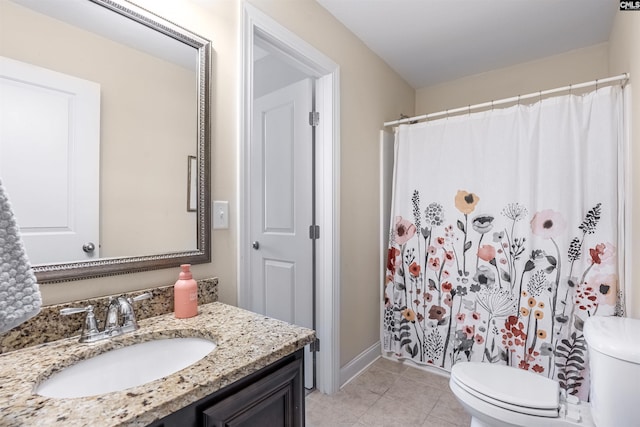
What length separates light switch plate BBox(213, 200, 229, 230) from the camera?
1.26m

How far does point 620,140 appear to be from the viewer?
163 centimetres

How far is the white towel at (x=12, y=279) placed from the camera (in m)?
0.52

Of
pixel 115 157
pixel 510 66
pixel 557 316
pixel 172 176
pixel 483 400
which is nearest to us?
pixel 115 157

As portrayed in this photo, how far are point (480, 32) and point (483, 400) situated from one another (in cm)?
217

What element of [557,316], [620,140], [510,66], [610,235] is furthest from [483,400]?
[510,66]

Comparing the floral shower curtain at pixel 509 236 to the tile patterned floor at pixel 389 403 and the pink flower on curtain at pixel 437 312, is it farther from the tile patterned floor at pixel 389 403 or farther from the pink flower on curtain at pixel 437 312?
the tile patterned floor at pixel 389 403

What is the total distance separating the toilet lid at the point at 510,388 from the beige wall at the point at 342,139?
829mm

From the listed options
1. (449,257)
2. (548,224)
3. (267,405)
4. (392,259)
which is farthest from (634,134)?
(267,405)

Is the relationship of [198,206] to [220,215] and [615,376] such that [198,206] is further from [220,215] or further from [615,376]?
[615,376]

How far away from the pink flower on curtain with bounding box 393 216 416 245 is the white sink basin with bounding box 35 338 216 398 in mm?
1673

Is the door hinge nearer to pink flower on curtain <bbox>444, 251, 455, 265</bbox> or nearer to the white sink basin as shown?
pink flower on curtain <bbox>444, 251, 455, 265</bbox>

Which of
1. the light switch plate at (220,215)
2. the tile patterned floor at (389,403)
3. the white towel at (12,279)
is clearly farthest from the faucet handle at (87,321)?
the tile patterned floor at (389,403)

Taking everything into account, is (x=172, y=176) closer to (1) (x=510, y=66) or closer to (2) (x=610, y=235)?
(2) (x=610, y=235)

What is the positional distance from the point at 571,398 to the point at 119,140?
6.51 ft
